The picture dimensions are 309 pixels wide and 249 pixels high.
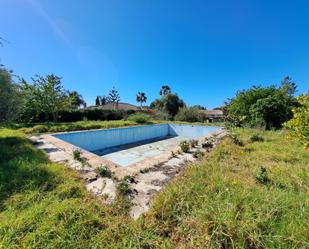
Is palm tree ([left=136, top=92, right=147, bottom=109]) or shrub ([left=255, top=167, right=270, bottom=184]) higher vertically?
palm tree ([left=136, top=92, right=147, bottom=109])

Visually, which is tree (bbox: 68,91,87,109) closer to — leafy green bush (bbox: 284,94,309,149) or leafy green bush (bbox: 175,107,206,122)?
leafy green bush (bbox: 175,107,206,122)

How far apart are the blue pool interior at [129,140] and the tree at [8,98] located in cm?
239

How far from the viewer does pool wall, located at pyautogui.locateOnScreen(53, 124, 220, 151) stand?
9.53 metres

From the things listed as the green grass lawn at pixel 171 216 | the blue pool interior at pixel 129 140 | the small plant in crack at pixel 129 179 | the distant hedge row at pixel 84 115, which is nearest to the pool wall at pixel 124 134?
the blue pool interior at pixel 129 140

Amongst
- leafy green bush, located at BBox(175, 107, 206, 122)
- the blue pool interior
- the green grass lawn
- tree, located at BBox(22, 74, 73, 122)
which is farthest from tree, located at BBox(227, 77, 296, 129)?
tree, located at BBox(22, 74, 73, 122)

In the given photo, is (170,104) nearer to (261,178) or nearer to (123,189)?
(261,178)

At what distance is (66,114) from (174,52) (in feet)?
42.3

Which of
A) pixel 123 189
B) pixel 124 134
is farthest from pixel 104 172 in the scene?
pixel 124 134

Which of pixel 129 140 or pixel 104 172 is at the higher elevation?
pixel 104 172

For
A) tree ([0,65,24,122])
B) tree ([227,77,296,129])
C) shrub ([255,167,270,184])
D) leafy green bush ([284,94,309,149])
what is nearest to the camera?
shrub ([255,167,270,184])

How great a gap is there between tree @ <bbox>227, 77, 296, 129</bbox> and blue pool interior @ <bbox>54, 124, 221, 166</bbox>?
122 inches

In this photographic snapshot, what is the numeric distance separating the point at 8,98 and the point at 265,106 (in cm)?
1433

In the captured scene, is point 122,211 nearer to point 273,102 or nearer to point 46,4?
point 46,4

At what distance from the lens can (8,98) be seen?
6180 millimetres
